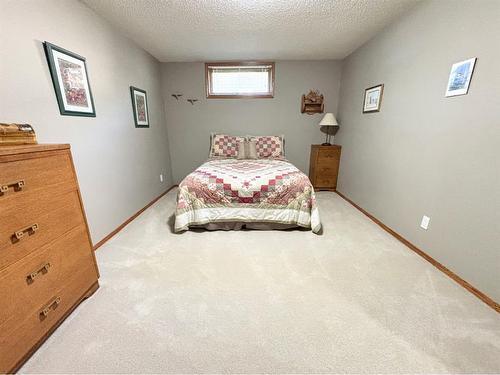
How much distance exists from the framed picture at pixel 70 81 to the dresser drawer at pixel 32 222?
99 cm

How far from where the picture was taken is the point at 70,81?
182cm

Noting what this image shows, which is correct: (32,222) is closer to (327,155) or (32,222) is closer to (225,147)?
(225,147)

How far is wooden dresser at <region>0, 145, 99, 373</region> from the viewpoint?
949mm

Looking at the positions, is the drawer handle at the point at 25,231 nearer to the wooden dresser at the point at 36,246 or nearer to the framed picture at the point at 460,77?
the wooden dresser at the point at 36,246

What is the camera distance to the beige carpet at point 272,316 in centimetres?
107

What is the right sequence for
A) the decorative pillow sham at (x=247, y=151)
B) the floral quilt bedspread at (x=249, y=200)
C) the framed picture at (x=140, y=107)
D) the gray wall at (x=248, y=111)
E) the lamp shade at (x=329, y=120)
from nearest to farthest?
the floral quilt bedspread at (x=249, y=200) < the framed picture at (x=140, y=107) < the decorative pillow sham at (x=247, y=151) < the lamp shade at (x=329, y=120) < the gray wall at (x=248, y=111)

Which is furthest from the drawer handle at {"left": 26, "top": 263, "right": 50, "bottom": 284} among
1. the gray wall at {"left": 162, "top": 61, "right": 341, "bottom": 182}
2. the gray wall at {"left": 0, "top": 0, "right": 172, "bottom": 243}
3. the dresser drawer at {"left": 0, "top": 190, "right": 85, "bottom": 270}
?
the gray wall at {"left": 162, "top": 61, "right": 341, "bottom": 182}

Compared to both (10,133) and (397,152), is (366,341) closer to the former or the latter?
(397,152)

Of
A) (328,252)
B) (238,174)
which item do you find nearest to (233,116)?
(238,174)

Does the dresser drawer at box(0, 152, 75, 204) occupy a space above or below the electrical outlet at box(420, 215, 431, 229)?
above

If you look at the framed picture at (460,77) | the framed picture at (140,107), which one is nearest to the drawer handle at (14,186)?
the framed picture at (140,107)

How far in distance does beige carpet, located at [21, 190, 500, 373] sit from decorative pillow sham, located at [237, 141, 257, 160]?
1799 millimetres

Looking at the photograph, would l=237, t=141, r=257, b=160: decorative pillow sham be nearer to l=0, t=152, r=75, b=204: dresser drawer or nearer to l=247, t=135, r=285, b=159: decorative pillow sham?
l=247, t=135, r=285, b=159: decorative pillow sham

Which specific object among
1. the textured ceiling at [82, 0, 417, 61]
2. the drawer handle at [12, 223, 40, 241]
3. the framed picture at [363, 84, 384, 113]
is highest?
the textured ceiling at [82, 0, 417, 61]
